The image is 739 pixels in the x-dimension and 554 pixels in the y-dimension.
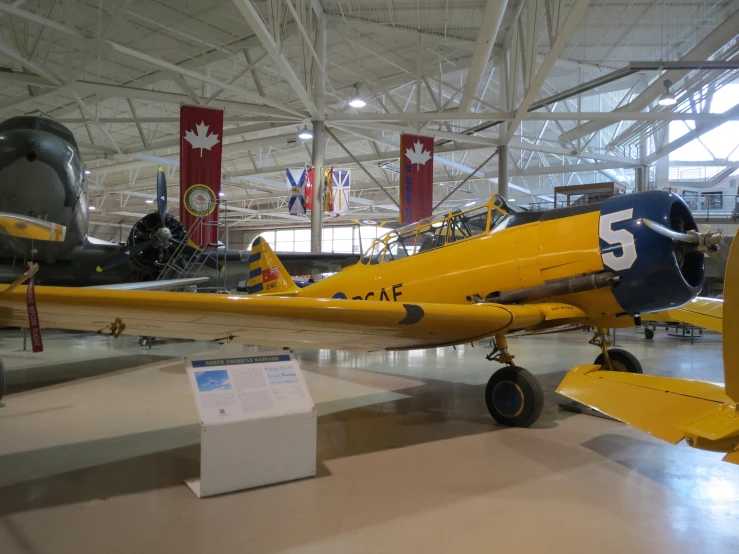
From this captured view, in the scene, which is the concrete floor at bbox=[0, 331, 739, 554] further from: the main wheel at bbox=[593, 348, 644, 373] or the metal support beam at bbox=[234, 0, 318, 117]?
the metal support beam at bbox=[234, 0, 318, 117]

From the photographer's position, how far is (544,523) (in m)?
2.53

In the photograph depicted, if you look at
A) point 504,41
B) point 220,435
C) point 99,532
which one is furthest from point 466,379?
point 504,41

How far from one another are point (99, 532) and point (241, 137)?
2152cm

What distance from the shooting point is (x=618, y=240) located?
12.9ft

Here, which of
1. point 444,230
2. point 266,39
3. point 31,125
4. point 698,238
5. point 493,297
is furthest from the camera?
point 31,125

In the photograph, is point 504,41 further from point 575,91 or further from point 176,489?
point 176,489

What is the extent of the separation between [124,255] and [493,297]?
852cm

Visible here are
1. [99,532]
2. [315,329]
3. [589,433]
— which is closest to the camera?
[99,532]

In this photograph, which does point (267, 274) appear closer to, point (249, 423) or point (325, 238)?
point (249, 423)

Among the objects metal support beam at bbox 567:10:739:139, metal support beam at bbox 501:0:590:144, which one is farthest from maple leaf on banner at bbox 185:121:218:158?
metal support beam at bbox 567:10:739:139

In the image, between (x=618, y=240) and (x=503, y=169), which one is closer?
(x=618, y=240)

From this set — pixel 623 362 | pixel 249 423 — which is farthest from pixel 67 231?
pixel 623 362

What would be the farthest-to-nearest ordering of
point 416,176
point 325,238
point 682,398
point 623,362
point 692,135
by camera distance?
point 325,238 < point 692,135 < point 416,176 < point 623,362 < point 682,398

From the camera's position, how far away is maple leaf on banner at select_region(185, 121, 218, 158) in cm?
1067
